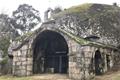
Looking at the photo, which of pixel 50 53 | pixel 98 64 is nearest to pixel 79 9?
pixel 50 53

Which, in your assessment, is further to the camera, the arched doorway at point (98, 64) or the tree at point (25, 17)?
Answer: the tree at point (25, 17)

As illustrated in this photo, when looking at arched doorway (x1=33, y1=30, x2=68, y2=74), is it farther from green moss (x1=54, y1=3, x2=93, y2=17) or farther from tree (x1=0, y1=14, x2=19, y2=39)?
tree (x1=0, y1=14, x2=19, y2=39)

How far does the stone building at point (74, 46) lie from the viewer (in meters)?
20.5

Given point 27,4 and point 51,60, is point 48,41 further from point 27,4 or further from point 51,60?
point 27,4

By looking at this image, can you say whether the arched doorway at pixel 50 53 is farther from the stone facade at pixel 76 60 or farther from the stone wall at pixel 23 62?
the stone facade at pixel 76 60

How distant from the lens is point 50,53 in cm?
2592

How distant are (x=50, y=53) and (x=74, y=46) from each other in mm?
5394

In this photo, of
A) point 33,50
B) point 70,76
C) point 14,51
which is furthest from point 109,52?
point 14,51

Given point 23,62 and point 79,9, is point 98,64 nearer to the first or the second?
point 23,62

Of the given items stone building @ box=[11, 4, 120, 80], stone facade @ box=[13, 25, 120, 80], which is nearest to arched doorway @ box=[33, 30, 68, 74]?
stone building @ box=[11, 4, 120, 80]

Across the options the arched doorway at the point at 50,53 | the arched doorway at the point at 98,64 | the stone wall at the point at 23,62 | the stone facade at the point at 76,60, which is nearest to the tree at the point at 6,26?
the arched doorway at the point at 50,53

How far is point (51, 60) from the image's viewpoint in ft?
84.4

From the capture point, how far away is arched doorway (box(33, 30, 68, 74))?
2456cm

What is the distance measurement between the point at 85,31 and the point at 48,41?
3662 millimetres
